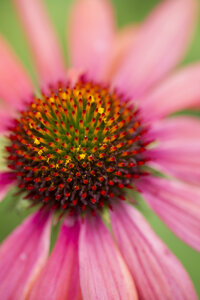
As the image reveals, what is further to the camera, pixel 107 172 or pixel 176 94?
pixel 176 94

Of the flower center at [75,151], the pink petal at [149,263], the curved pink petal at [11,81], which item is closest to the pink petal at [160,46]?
the flower center at [75,151]

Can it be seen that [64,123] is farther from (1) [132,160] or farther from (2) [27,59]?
(2) [27,59]

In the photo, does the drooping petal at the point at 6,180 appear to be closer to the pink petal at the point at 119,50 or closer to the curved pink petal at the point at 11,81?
the curved pink petal at the point at 11,81

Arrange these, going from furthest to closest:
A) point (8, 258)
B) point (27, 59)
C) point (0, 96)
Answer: point (27, 59), point (0, 96), point (8, 258)

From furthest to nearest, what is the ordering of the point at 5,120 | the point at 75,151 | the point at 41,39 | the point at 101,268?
the point at 41,39 → the point at 5,120 → the point at 75,151 → the point at 101,268

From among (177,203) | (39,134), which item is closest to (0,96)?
(39,134)

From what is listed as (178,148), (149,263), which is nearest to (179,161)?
(178,148)

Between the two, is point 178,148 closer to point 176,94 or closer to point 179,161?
point 179,161
